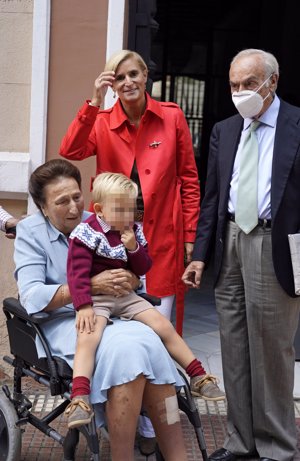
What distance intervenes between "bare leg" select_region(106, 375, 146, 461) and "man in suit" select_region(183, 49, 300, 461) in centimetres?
87

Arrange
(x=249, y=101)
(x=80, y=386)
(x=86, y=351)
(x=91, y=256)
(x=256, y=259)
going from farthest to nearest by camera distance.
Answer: (x=256, y=259)
(x=249, y=101)
(x=91, y=256)
(x=86, y=351)
(x=80, y=386)

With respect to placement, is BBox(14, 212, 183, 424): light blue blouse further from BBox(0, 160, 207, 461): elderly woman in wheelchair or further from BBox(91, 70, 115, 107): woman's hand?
BBox(91, 70, 115, 107): woman's hand

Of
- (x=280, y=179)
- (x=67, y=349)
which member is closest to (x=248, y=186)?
(x=280, y=179)

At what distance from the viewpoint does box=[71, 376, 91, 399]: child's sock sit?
3.07 metres

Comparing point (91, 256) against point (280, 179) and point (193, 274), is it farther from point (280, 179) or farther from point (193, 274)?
point (280, 179)

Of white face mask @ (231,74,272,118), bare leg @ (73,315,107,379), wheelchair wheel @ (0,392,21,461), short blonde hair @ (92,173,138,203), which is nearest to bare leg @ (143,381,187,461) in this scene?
bare leg @ (73,315,107,379)

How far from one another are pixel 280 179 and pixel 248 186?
0.50 feet

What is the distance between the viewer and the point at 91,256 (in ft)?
10.9

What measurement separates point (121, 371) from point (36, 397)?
183 centimetres

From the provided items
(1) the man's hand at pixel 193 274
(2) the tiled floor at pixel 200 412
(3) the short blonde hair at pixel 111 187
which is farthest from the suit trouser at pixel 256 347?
(3) the short blonde hair at pixel 111 187

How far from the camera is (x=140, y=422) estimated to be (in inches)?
160

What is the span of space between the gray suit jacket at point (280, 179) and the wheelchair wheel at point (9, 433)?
123cm

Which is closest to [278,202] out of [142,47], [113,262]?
[113,262]

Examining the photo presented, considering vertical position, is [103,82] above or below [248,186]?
above
